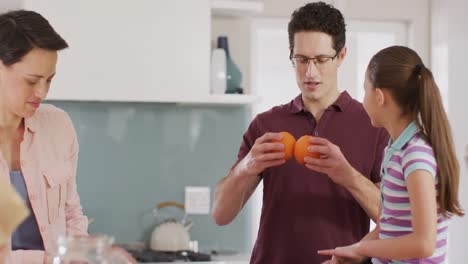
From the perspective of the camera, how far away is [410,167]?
4.51ft

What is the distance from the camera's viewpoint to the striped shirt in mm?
1404

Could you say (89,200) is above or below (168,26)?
below

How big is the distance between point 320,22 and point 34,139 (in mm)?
925

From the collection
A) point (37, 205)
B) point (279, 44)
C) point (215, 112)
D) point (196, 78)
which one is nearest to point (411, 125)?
point (37, 205)

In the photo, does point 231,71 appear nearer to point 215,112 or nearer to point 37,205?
point 215,112

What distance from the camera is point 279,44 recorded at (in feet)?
12.9

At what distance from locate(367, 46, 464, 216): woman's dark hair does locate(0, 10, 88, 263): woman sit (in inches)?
33.8

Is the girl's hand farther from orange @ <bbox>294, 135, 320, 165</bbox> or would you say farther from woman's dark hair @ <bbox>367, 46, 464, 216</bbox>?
orange @ <bbox>294, 135, 320, 165</bbox>

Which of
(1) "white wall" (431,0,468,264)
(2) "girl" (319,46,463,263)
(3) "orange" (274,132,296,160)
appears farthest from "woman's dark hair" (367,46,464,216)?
(1) "white wall" (431,0,468,264)

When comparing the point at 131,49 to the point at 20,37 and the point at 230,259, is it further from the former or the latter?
the point at 20,37

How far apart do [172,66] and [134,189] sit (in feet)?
2.50

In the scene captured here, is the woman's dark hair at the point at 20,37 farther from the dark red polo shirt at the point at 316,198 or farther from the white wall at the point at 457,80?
the white wall at the point at 457,80

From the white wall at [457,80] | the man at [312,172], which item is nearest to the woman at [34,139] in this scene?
the man at [312,172]

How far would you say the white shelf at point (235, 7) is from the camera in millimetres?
3402
